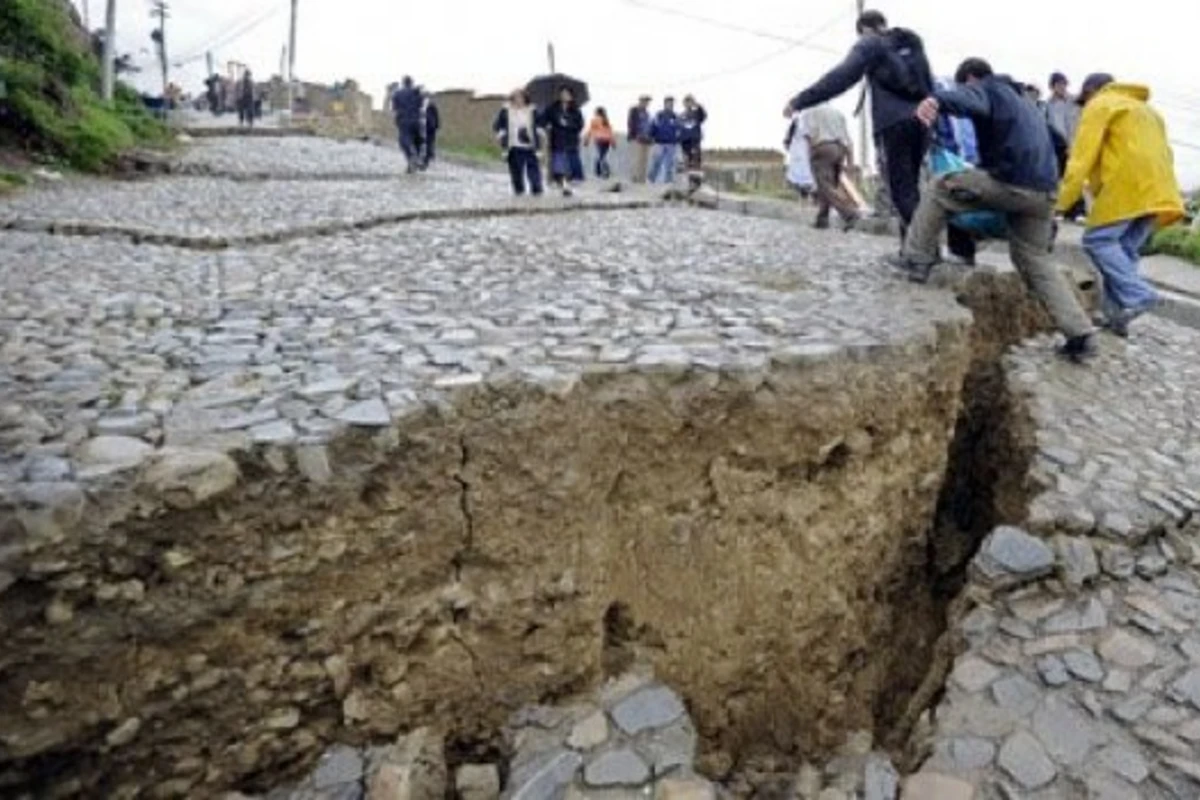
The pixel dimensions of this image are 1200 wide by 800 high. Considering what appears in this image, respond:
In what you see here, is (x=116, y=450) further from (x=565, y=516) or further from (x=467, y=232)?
(x=467, y=232)

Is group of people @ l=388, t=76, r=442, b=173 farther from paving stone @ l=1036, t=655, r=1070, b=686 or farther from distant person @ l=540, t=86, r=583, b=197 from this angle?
paving stone @ l=1036, t=655, r=1070, b=686

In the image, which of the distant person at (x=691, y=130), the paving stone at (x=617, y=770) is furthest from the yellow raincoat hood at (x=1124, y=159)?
the distant person at (x=691, y=130)

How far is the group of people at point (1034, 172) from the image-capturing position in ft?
16.7

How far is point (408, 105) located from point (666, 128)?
448 centimetres

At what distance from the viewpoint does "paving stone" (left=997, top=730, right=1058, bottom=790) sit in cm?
267

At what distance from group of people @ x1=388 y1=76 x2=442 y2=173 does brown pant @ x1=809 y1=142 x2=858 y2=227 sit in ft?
29.4

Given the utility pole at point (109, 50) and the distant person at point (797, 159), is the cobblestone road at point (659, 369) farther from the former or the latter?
the utility pole at point (109, 50)

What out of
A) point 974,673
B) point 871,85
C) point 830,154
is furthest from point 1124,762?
point 830,154

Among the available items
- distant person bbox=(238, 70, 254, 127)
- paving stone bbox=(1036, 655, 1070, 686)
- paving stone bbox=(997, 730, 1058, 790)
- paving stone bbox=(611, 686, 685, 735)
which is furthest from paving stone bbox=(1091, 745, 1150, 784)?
distant person bbox=(238, 70, 254, 127)

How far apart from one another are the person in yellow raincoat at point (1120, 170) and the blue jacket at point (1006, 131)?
1.15 ft

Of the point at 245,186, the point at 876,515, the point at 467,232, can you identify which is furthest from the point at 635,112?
the point at 876,515

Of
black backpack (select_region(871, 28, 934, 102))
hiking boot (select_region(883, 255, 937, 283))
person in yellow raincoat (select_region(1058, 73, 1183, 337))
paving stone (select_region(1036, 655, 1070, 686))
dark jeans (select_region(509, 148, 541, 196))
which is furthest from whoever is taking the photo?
dark jeans (select_region(509, 148, 541, 196))

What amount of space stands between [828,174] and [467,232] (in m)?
3.79

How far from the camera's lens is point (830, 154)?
9.26 meters
